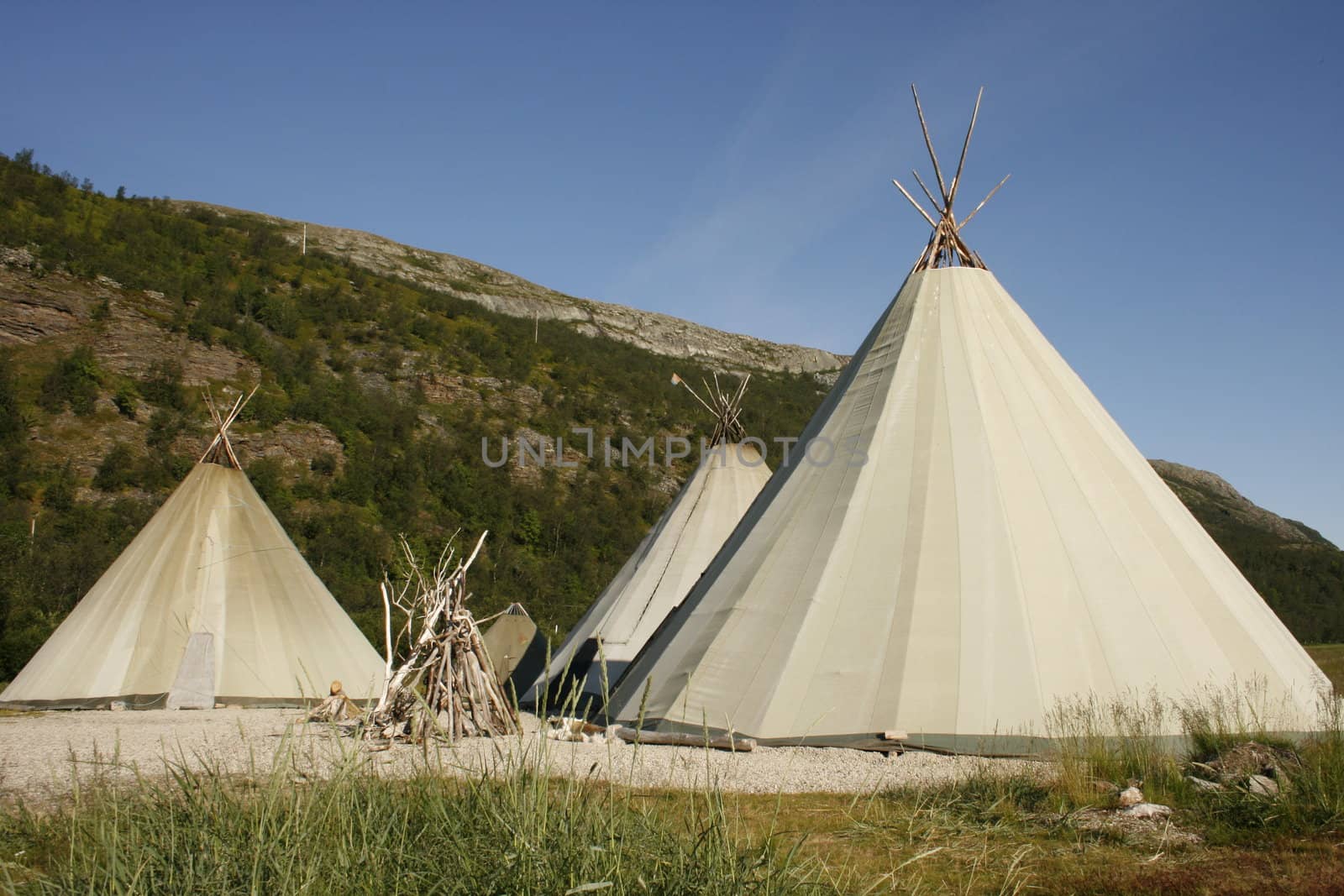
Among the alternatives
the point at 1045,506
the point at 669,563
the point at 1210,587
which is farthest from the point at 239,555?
the point at 1210,587

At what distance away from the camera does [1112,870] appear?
3.51 meters

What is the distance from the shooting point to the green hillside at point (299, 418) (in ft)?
80.0

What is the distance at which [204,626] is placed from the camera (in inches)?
445

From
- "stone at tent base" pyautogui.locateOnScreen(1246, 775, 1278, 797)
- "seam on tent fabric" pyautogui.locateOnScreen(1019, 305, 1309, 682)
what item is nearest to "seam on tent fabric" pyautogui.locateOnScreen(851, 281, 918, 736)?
"seam on tent fabric" pyautogui.locateOnScreen(1019, 305, 1309, 682)

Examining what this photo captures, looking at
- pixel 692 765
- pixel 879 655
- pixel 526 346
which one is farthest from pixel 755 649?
pixel 526 346

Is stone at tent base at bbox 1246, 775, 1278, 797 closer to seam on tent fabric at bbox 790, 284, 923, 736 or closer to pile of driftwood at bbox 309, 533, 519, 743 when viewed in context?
seam on tent fabric at bbox 790, 284, 923, 736

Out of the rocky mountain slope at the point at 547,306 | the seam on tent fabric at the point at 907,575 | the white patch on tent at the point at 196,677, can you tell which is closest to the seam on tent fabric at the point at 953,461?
the seam on tent fabric at the point at 907,575

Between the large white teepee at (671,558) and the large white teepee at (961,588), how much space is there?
14.2ft

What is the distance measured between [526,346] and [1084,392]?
37779 millimetres

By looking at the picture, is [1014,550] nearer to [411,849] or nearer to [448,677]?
[448,677]

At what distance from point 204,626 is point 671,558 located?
634 cm

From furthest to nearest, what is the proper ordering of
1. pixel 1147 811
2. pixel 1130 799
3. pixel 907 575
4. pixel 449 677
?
pixel 449 677
pixel 907 575
pixel 1130 799
pixel 1147 811

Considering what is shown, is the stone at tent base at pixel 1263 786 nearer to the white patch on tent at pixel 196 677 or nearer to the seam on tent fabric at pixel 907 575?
→ the seam on tent fabric at pixel 907 575

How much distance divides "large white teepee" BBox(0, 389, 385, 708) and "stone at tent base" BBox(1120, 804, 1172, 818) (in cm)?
975
